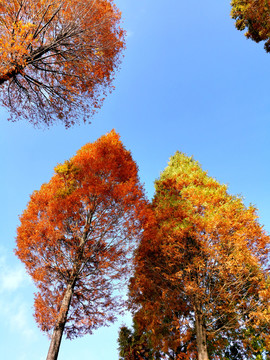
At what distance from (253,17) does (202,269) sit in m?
10.4

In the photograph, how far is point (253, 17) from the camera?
8.76 m

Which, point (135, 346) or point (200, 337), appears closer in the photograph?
point (200, 337)

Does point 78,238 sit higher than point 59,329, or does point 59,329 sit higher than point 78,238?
point 78,238

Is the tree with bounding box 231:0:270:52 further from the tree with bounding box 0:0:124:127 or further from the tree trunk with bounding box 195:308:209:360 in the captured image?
the tree trunk with bounding box 195:308:209:360

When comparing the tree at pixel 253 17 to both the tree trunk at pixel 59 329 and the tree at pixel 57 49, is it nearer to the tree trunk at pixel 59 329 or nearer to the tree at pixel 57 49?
the tree at pixel 57 49

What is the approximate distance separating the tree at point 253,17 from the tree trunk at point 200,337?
11687 millimetres

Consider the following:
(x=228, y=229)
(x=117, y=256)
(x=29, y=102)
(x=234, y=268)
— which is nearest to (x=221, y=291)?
(x=234, y=268)

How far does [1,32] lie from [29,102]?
2.32m

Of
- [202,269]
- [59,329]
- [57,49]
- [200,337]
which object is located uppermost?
[57,49]

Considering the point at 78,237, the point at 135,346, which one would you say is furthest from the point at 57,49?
the point at 135,346

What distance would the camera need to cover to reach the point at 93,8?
784 cm

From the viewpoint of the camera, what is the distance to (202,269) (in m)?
10.1

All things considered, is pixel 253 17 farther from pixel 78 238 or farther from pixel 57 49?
pixel 78 238

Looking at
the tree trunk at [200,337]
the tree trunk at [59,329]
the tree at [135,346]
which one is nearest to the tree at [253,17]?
A: the tree trunk at [200,337]
